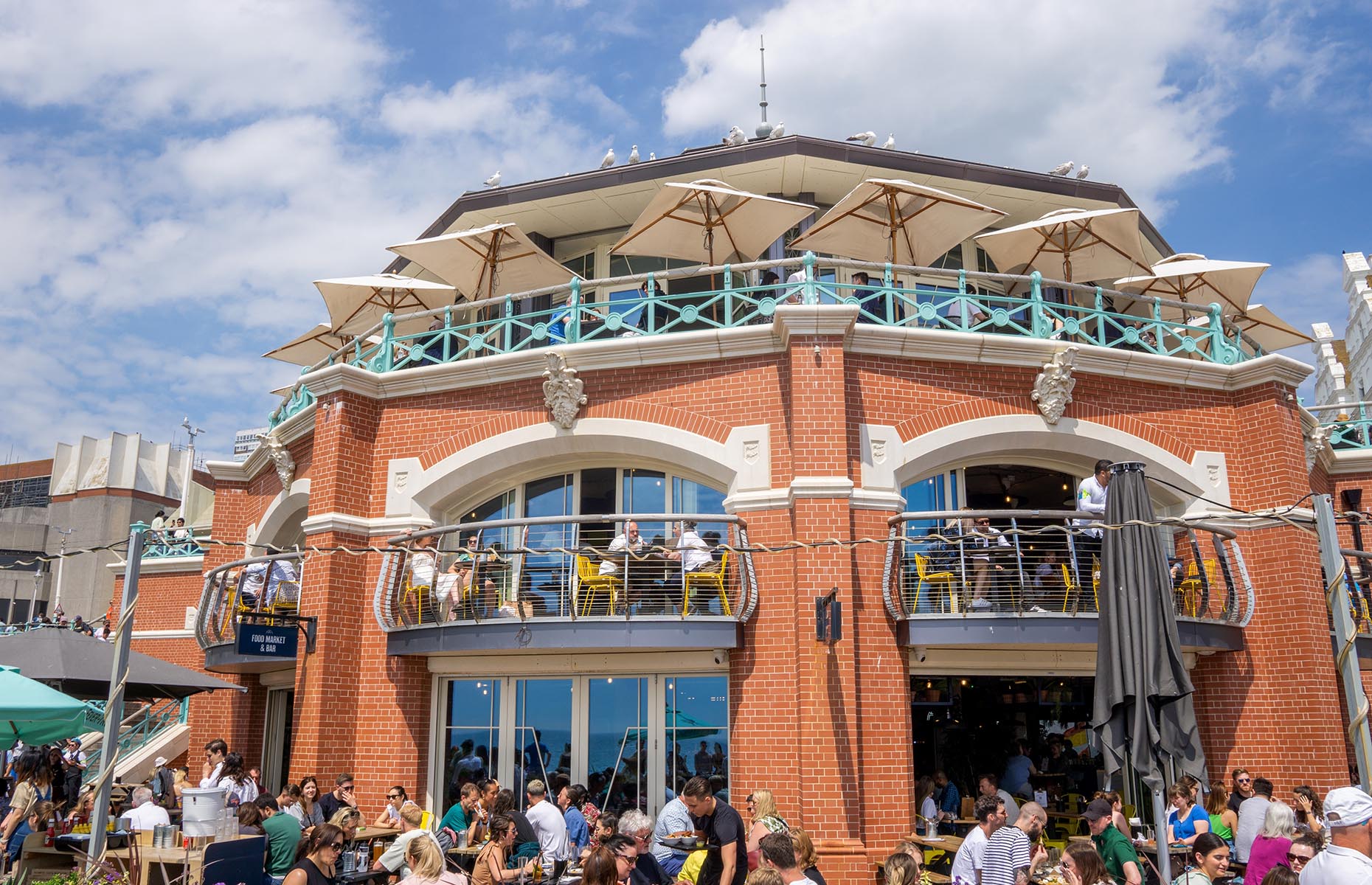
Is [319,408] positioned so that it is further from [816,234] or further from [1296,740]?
[1296,740]

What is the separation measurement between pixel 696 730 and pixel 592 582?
242 centimetres

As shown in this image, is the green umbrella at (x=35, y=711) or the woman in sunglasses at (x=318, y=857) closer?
the woman in sunglasses at (x=318, y=857)

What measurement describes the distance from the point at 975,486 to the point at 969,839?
8.10 metres

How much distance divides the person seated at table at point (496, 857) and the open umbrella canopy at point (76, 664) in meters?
5.59

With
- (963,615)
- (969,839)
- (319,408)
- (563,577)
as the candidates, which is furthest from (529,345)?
(969,839)

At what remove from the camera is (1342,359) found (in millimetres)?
61188

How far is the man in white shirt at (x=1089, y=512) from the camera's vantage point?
13375 millimetres

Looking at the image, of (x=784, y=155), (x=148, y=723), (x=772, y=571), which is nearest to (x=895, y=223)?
(x=784, y=155)

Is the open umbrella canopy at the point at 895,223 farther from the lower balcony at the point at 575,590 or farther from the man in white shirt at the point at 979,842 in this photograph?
the man in white shirt at the point at 979,842

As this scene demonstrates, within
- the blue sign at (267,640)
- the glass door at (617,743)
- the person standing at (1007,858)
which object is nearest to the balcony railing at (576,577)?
the blue sign at (267,640)

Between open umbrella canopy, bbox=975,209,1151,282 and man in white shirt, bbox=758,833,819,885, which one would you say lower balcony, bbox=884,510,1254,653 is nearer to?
open umbrella canopy, bbox=975,209,1151,282

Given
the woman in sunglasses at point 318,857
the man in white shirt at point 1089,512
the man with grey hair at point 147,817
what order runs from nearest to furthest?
the woman in sunglasses at point 318,857, the man with grey hair at point 147,817, the man in white shirt at point 1089,512

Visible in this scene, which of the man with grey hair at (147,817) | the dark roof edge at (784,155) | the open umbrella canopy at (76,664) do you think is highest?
the dark roof edge at (784,155)

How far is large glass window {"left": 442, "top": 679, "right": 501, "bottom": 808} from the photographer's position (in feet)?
49.7
